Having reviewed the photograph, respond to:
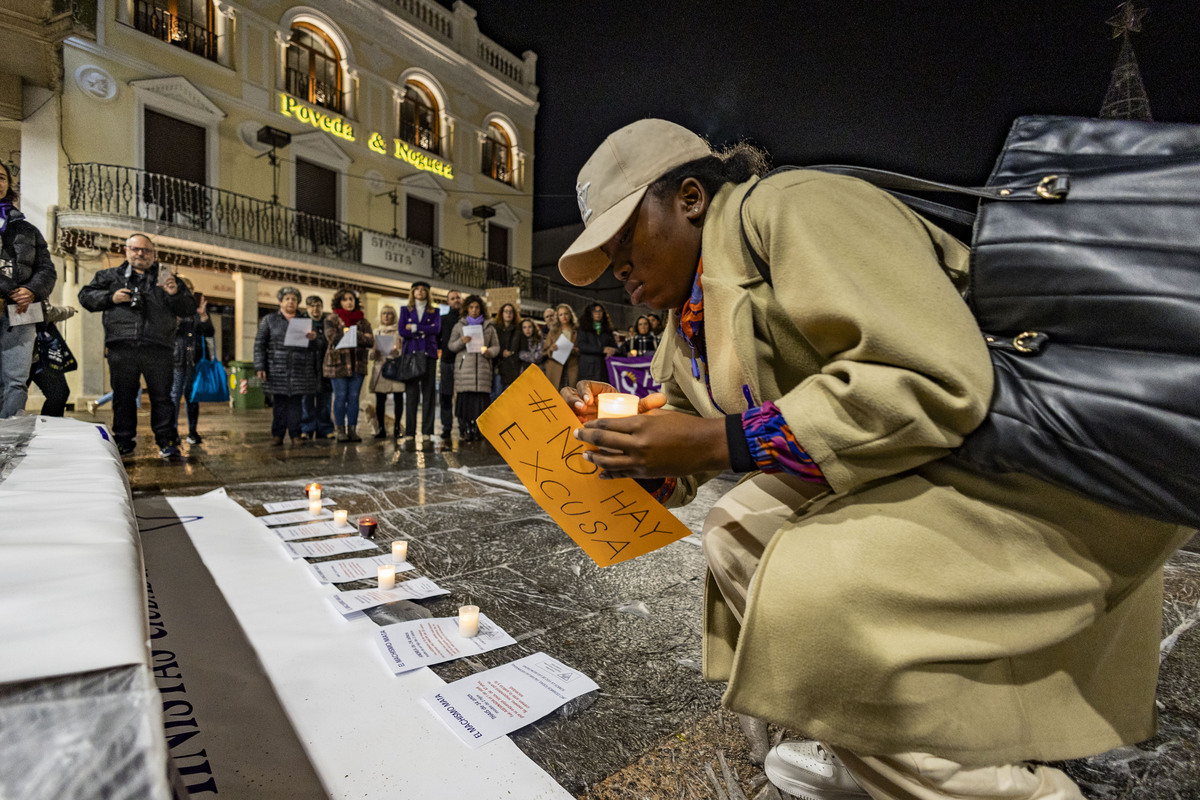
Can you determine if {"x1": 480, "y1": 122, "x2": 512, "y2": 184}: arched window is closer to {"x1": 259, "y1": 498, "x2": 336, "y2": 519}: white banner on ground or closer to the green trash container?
the green trash container

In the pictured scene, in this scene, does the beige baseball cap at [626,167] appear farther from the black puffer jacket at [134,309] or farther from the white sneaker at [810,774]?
the black puffer jacket at [134,309]

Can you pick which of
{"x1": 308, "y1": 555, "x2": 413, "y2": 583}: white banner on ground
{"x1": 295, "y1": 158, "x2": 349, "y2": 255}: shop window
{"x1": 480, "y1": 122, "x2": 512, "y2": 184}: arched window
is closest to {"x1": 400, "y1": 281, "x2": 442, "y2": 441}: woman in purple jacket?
{"x1": 308, "y1": 555, "x2": 413, "y2": 583}: white banner on ground

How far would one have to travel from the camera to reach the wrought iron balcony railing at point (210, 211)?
961 cm

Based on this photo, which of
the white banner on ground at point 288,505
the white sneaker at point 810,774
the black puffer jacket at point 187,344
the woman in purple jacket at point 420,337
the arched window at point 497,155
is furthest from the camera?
the arched window at point 497,155

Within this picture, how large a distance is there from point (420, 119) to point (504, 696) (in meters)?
16.4

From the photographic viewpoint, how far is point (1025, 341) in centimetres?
69

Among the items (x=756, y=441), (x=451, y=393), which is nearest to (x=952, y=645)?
(x=756, y=441)

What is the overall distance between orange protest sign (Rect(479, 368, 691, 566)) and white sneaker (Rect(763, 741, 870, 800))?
43cm

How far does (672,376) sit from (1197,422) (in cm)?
87

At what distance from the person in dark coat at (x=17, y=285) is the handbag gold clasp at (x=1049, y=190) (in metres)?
4.65

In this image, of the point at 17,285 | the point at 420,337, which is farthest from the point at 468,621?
the point at 420,337

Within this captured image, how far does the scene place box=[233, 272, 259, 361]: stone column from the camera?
453 inches

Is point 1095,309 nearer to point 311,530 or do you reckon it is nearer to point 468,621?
point 468,621

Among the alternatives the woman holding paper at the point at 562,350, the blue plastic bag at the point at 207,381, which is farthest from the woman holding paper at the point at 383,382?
the woman holding paper at the point at 562,350
